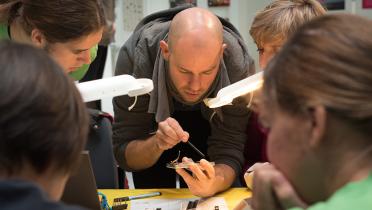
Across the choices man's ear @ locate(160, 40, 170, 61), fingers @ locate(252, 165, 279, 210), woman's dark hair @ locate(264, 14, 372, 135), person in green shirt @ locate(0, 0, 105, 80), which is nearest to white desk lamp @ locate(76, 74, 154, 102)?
person in green shirt @ locate(0, 0, 105, 80)

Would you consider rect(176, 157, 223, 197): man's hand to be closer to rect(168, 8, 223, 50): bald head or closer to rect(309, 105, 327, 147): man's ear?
rect(168, 8, 223, 50): bald head

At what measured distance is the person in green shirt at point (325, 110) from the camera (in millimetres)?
782

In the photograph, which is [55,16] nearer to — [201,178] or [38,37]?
[38,37]

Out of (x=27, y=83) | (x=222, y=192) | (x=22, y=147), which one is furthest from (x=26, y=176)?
(x=222, y=192)

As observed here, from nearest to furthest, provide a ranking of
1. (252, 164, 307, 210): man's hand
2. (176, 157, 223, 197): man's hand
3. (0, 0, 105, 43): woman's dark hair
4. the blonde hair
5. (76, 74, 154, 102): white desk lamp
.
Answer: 1. (252, 164, 307, 210): man's hand
2. (76, 74, 154, 102): white desk lamp
3. (0, 0, 105, 43): woman's dark hair
4. (176, 157, 223, 197): man's hand
5. the blonde hair

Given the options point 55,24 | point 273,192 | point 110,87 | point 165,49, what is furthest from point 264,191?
point 165,49

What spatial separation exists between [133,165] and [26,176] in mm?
1303

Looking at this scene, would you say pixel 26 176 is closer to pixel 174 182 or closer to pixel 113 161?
pixel 113 161

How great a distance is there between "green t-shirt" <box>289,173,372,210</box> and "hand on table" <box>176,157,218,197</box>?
3.25 feet

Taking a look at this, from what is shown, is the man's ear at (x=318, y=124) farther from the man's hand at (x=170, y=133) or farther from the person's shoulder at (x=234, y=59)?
the person's shoulder at (x=234, y=59)

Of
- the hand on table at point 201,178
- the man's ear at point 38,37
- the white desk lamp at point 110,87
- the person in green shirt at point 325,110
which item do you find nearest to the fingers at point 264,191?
the person in green shirt at point 325,110

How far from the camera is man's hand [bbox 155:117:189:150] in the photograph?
183 centimetres

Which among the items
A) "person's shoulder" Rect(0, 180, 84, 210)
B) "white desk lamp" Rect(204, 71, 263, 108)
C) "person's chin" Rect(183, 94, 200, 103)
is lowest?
"person's chin" Rect(183, 94, 200, 103)

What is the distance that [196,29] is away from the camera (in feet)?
6.31
